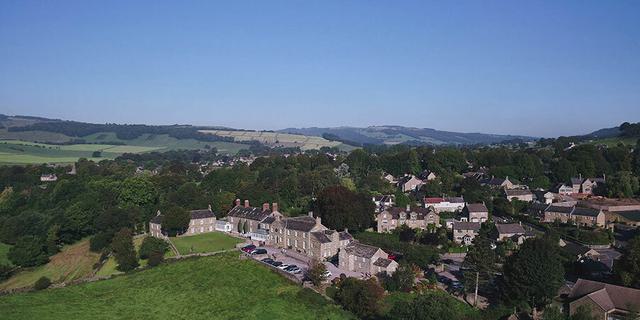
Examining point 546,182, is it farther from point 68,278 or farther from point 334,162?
point 68,278

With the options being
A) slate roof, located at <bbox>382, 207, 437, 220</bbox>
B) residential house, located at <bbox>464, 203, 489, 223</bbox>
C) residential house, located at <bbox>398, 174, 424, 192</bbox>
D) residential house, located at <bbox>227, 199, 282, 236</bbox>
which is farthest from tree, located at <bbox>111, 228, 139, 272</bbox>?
residential house, located at <bbox>398, 174, 424, 192</bbox>

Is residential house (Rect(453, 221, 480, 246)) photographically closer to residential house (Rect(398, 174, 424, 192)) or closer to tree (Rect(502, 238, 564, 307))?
tree (Rect(502, 238, 564, 307))

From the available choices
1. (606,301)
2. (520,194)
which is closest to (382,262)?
(606,301)

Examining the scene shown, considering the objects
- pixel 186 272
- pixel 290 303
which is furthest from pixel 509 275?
pixel 186 272

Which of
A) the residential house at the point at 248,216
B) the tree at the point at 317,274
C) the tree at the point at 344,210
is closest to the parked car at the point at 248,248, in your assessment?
the residential house at the point at 248,216

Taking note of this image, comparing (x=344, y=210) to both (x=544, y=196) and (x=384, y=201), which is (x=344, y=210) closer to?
(x=384, y=201)

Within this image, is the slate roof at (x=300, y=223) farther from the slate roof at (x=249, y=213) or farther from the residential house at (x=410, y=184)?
the residential house at (x=410, y=184)
